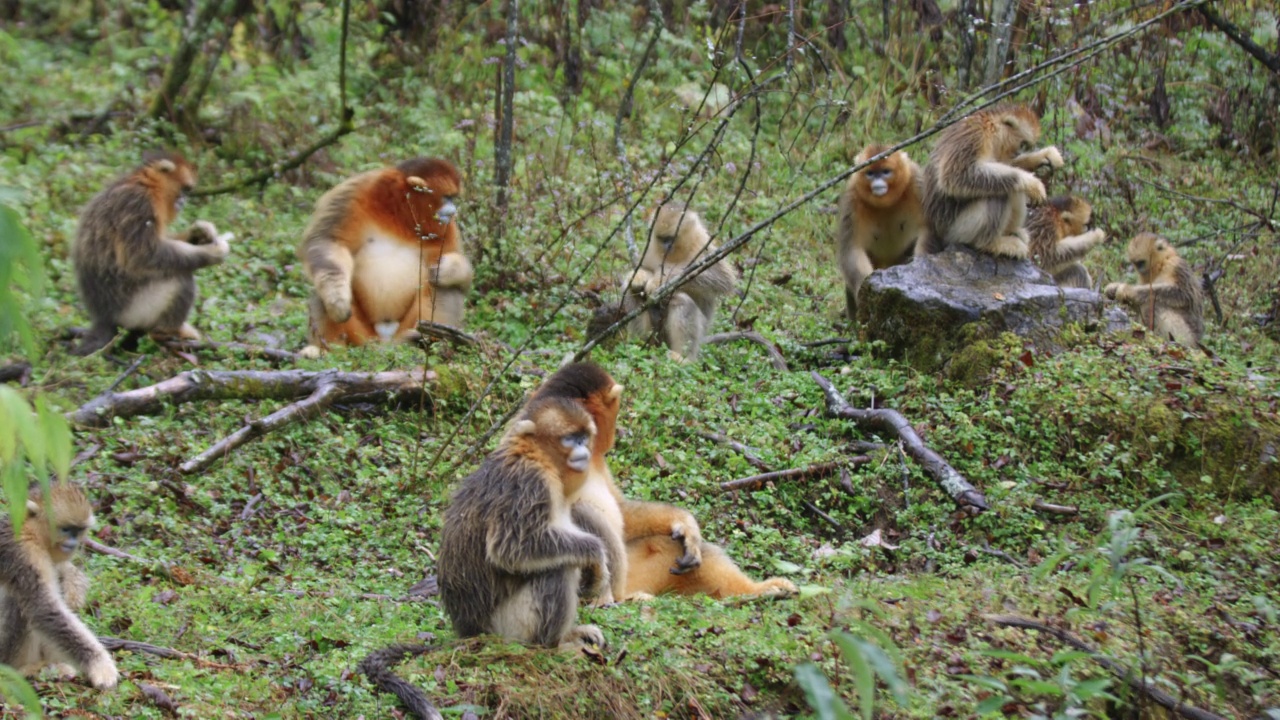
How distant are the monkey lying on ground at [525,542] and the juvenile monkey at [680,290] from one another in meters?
4.21

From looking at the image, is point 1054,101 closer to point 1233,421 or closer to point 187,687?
point 1233,421

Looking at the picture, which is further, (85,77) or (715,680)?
(85,77)

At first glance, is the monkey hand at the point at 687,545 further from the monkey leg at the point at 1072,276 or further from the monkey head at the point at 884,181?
the monkey leg at the point at 1072,276

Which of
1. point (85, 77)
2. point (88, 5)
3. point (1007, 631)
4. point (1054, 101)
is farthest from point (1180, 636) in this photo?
point (88, 5)

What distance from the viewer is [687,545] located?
5.78 metres

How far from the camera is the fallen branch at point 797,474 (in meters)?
7.23

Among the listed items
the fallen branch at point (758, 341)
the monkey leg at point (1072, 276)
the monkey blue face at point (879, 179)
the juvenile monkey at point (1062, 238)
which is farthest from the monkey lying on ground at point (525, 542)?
the monkey leg at point (1072, 276)

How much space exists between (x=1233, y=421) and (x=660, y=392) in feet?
12.6

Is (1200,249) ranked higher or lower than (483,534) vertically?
higher

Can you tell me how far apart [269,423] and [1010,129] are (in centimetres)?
633

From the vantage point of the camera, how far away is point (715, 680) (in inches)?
188

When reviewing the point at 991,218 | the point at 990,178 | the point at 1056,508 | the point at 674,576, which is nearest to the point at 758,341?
the point at 991,218

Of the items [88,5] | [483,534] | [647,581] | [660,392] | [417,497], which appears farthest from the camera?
[88,5]

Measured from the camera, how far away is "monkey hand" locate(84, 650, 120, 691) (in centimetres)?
444
